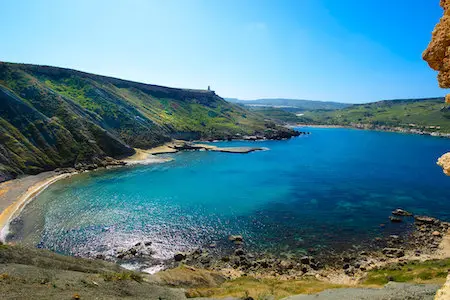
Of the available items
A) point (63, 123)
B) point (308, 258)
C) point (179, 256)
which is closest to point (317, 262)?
point (308, 258)

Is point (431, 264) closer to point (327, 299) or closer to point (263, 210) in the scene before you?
point (327, 299)

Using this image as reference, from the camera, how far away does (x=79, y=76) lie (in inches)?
6998

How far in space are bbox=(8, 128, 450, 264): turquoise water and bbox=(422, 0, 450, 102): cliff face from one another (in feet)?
141

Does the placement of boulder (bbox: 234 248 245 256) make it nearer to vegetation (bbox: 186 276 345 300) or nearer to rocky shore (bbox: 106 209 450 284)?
rocky shore (bbox: 106 209 450 284)

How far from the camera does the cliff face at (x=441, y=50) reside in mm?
11640

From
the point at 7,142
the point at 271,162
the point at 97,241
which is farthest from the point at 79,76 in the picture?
the point at 97,241

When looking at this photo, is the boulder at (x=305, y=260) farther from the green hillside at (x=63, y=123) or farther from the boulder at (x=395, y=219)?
the green hillside at (x=63, y=123)

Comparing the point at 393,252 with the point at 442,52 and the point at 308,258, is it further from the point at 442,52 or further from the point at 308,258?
the point at 442,52

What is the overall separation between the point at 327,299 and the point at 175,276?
19.5 metres

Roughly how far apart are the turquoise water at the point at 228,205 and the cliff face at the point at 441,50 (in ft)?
141

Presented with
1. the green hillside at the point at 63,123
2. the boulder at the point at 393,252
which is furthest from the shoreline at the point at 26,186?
the boulder at the point at 393,252

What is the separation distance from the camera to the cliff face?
11640 millimetres

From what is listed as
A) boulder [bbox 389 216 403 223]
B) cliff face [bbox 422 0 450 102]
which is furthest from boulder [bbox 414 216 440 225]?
cliff face [bbox 422 0 450 102]

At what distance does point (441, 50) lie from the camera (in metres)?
11.9
